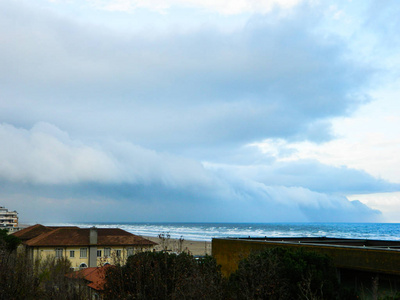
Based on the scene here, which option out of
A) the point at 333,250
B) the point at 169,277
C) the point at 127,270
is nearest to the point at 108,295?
the point at 127,270

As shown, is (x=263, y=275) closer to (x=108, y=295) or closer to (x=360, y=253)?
(x=360, y=253)

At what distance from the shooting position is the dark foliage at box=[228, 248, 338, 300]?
1898 centimetres

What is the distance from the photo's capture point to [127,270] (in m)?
24.9

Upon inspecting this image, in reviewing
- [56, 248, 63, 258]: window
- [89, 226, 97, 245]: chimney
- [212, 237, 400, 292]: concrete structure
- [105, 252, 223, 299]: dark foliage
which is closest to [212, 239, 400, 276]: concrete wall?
[212, 237, 400, 292]: concrete structure

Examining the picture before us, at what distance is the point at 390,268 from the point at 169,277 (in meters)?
11.7

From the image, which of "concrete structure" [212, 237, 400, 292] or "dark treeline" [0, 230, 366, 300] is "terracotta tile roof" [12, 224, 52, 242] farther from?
"concrete structure" [212, 237, 400, 292]

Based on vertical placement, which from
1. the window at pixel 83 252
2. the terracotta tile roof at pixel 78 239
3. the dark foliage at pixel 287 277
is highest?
the dark foliage at pixel 287 277

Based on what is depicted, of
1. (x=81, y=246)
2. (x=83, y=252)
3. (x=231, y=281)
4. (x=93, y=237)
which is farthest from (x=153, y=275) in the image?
(x=83, y=252)

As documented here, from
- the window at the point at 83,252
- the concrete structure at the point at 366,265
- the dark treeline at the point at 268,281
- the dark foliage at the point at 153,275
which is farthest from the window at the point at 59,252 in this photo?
the concrete structure at the point at 366,265

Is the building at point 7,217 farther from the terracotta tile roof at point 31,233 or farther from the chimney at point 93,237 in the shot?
the chimney at point 93,237

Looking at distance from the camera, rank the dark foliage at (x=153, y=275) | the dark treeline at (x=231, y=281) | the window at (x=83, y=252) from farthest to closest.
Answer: the window at (x=83, y=252) < the dark foliage at (x=153, y=275) < the dark treeline at (x=231, y=281)

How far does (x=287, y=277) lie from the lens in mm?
19641

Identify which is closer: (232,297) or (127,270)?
(232,297)

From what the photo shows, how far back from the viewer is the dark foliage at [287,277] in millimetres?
18984
